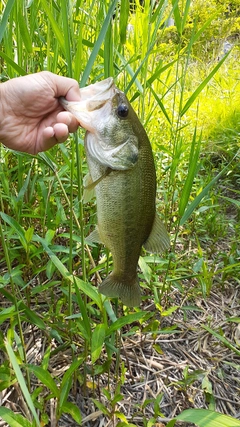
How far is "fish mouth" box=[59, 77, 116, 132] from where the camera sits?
Answer: 3.47 feet

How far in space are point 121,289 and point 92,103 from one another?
21.3 inches

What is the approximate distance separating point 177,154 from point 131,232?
74 cm

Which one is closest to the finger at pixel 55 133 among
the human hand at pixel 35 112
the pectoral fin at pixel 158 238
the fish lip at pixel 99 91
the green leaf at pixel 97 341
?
the human hand at pixel 35 112

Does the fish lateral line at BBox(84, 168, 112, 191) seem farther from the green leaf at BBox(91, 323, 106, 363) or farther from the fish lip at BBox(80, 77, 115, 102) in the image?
the green leaf at BBox(91, 323, 106, 363)

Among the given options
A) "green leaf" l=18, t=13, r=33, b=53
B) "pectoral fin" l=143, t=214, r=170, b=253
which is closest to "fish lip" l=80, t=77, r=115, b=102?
"green leaf" l=18, t=13, r=33, b=53

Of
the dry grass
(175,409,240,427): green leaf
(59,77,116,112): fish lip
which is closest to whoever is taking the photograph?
(175,409,240,427): green leaf

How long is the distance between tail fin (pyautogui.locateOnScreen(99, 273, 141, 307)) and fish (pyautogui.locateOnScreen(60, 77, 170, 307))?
0.13 m

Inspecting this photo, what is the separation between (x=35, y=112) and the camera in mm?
1303

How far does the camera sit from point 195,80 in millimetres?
5184

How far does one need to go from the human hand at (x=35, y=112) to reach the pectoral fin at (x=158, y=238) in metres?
0.37

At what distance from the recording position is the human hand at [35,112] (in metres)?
1.12

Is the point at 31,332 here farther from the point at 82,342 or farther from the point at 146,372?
the point at 146,372

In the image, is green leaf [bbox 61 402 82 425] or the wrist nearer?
green leaf [bbox 61 402 82 425]

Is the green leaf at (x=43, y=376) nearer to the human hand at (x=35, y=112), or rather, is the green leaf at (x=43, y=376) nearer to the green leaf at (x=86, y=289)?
the green leaf at (x=86, y=289)
